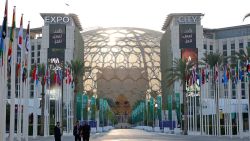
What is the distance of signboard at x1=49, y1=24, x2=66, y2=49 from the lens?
152m

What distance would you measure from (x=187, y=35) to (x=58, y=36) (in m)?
38.2

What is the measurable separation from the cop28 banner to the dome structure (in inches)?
1617

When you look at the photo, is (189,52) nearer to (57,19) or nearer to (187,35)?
(187,35)

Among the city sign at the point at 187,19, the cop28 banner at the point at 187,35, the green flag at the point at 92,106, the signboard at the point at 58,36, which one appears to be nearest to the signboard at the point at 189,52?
the cop28 banner at the point at 187,35

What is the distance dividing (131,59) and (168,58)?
3883 cm

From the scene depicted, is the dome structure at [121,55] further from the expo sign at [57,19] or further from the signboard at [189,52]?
the signboard at [189,52]

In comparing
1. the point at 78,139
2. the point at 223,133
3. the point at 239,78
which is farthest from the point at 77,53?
the point at 78,139

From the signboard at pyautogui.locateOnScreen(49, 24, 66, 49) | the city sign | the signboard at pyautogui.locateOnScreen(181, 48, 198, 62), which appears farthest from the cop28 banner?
the signboard at pyautogui.locateOnScreen(49, 24, 66, 49)

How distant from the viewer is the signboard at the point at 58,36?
6004 inches

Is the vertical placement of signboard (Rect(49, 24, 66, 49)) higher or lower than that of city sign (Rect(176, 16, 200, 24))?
lower

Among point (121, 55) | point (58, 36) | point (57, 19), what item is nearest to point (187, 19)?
point (57, 19)

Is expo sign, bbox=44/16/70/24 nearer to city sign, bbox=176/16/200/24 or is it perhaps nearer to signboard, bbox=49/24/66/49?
signboard, bbox=49/24/66/49

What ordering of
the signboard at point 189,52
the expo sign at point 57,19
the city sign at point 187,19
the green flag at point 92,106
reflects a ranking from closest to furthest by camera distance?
the green flag at point 92,106, the signboard at point 189,52, the city sign at point 187,19, the expo sign at point 57,19

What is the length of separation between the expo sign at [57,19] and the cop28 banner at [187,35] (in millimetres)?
33922
